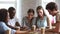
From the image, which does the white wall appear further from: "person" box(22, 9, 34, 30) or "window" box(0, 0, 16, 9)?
"person" box(22, 9, 34, 30)

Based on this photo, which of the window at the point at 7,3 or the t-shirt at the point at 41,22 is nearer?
the t-shirt at the point at 41,22

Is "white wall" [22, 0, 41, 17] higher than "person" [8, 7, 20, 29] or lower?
higher

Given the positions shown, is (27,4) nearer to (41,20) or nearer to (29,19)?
(29,19)

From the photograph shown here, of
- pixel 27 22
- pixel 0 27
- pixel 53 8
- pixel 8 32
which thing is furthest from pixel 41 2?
pixel 8 32

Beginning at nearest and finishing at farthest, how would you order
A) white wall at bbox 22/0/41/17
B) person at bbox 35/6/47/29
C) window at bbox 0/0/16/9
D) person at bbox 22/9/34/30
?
person at bbox 35/6/47/29
person at bbox 22/9/34/30
white wall at bbox 22/0/41/17
window at bbox 0/0/16/9

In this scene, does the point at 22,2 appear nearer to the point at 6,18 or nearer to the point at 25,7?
the point at 25,7

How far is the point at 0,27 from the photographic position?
236cm

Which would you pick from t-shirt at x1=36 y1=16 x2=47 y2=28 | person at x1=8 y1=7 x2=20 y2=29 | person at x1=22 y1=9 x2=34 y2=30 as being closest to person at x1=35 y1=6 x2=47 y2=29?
t-shirt at x1=36 y1=16 x2=47 y2=28

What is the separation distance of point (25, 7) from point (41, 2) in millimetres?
439

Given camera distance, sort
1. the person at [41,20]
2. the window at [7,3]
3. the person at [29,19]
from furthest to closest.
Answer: the window at [7,3]
the person at [29,19]
the person at [41,20]

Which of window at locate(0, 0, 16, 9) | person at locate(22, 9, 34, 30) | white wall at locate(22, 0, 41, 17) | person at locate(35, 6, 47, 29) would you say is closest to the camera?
person at locate(35, 6, 47, 29)

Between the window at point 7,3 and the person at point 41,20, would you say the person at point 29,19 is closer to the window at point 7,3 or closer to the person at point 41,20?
the person at point 41,20

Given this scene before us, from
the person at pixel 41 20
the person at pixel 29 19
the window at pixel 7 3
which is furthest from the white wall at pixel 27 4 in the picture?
the person at pixel 41 20

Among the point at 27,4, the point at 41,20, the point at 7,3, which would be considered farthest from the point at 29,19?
the point at 7,3
